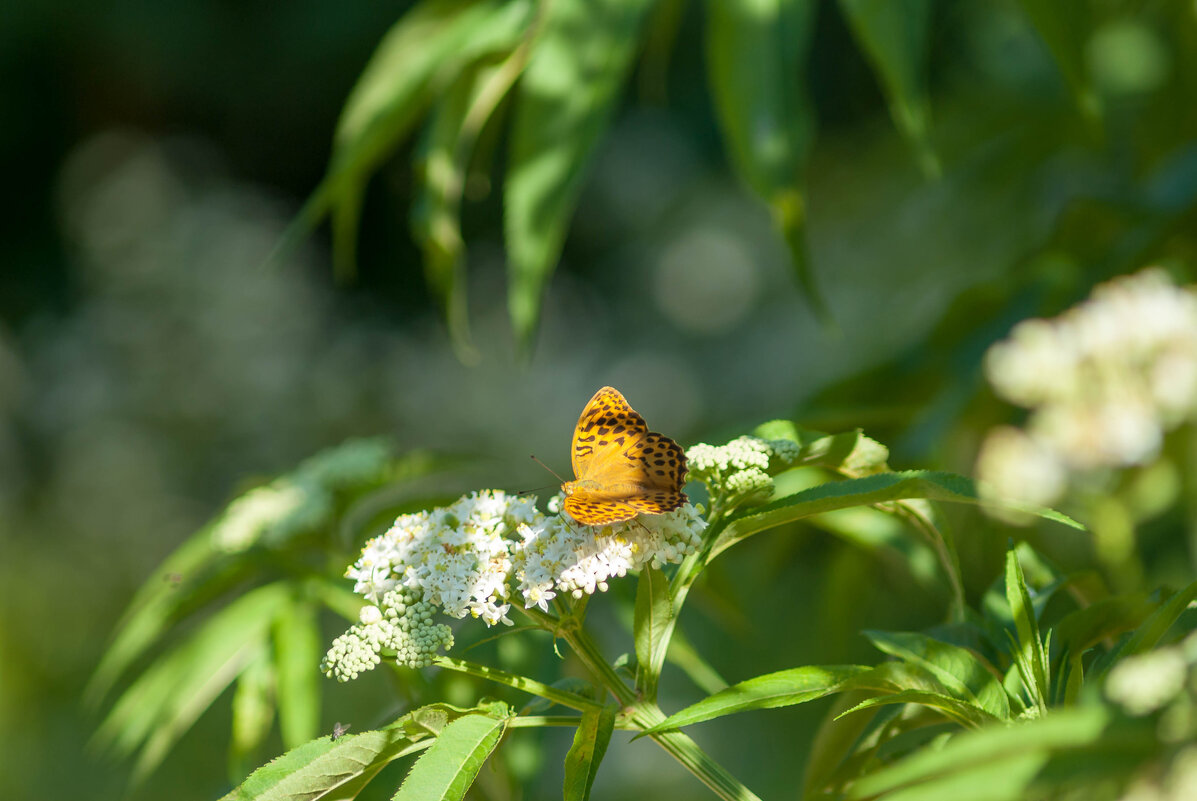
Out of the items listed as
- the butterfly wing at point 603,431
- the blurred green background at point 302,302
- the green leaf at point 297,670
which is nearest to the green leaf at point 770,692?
the butterfly wing at point 603,431

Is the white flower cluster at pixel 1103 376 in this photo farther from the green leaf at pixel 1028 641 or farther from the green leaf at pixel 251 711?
the green leaf at pixel 251 711

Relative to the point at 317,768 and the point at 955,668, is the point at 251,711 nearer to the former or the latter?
the point at 317,768

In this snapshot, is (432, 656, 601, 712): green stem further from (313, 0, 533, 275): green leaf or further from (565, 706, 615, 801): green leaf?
(313, 0, 533, 275): green leaf

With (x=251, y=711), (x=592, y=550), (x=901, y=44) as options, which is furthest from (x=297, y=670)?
(x=901, y=44)

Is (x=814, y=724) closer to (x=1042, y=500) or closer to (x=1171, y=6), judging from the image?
(x=1042, y=500)

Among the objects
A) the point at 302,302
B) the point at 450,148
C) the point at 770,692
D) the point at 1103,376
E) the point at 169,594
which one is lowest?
the point at 302,302

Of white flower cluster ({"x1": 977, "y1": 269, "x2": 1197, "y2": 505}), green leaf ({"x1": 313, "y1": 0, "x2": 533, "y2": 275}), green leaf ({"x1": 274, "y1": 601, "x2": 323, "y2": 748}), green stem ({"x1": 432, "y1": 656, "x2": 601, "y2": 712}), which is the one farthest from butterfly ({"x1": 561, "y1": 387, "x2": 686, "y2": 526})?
white flower cluster ({"x1": 977, "y1": 269, "x2": 1197, "y2": 505})
